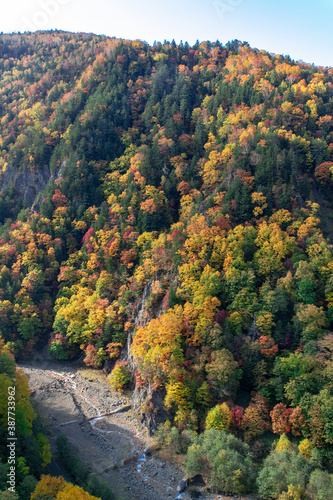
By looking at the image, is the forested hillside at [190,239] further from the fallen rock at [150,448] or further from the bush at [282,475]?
the fallen rock at [150,448]

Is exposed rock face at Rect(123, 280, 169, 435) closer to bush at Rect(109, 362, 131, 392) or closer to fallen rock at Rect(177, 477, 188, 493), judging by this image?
bush at Rect(109, 362, 131, 392)

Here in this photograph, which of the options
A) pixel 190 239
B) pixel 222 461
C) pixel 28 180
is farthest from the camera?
pixel 28 180

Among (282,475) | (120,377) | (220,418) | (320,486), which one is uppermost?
(220,418)

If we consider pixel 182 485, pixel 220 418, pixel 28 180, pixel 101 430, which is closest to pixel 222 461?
pixel 182 485

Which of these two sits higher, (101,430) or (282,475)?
(282,475)

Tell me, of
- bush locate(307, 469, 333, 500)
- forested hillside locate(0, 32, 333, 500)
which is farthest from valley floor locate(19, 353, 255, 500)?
bush locate(307, 469, 333, 500)

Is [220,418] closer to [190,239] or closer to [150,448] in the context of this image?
[150,448]

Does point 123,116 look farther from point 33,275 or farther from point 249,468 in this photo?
point 249,468

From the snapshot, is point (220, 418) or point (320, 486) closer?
point (320, 486)
